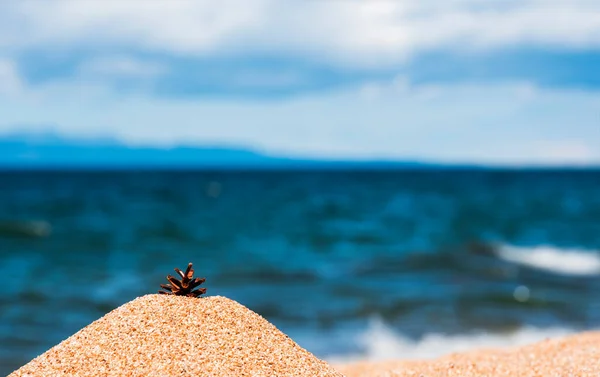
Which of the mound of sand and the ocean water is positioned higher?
the ocean water

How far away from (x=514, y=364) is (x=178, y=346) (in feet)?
11.9

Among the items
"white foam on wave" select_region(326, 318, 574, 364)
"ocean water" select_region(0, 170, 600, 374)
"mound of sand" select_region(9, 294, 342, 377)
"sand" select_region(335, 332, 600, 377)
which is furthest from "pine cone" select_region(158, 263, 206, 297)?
"ocean water" select_region(0, 170, 600, 374)

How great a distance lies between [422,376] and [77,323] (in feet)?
25.0

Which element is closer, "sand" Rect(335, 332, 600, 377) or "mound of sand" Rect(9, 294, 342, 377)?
"mound of sand" Rect(9, 294, 342, 377)

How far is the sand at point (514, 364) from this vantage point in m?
6.58

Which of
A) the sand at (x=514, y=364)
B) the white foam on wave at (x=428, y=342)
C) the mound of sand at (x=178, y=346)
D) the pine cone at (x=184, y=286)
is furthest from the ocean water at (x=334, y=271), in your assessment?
the mound of sand at (x=178, y=346)

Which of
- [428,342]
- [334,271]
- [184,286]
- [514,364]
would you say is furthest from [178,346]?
[334,271]

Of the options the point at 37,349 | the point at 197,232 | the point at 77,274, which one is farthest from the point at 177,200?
the point at 37,349

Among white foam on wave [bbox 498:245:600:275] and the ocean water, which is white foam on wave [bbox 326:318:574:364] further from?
white foam on wave [bbox 498:245:600:275]

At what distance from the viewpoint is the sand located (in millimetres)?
6582

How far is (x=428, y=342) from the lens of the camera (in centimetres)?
1071

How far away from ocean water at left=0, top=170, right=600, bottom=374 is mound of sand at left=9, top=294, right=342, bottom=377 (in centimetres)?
451

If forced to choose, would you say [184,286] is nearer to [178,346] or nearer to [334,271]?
[178,346]

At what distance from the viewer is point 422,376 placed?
255 inches
